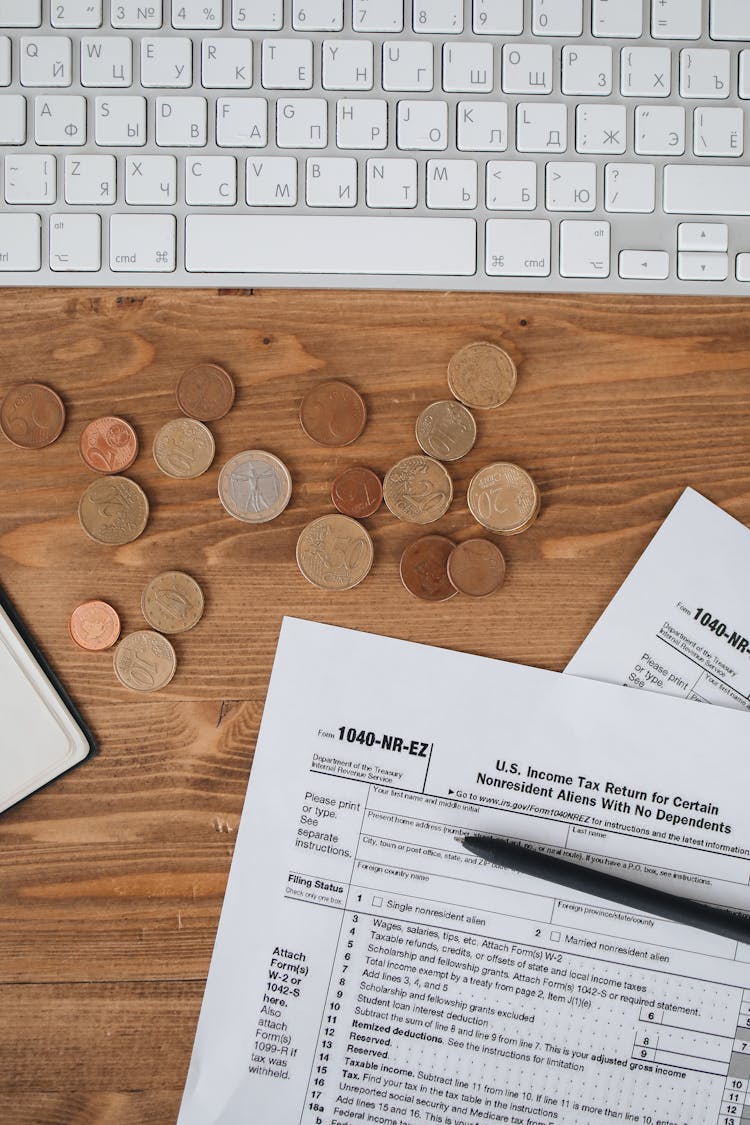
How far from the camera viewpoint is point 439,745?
460 millimetres

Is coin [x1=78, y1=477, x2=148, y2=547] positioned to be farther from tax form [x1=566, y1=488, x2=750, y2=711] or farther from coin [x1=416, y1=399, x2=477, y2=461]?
tax form [x1=566, y1=488, x2=750, y2=711]

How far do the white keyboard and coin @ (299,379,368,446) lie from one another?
0.23 feet

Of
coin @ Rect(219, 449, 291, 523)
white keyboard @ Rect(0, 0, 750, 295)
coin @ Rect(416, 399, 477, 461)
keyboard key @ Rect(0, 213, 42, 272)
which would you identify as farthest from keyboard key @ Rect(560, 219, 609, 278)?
keyboard key @ Rect(0, 213, 42, 272)

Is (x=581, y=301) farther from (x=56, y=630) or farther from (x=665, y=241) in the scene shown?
(x=56, y=630)

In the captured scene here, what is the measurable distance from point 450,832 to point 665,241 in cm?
38

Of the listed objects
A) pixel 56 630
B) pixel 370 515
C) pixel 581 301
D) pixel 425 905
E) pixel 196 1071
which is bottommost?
pixel 196 1071

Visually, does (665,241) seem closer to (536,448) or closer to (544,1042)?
(536,448)

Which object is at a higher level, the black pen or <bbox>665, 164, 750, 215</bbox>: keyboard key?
<bbox>665, 164, 750, 215</bbox>: keyboard key

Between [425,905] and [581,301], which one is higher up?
[581,301]

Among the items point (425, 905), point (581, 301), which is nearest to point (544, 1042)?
point (425, 905)

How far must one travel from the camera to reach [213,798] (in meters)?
0.46

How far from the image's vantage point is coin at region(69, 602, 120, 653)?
0.46 metres

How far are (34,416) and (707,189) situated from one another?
1.42 feet

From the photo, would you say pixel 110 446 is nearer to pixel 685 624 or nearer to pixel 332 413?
pixel 332 413
